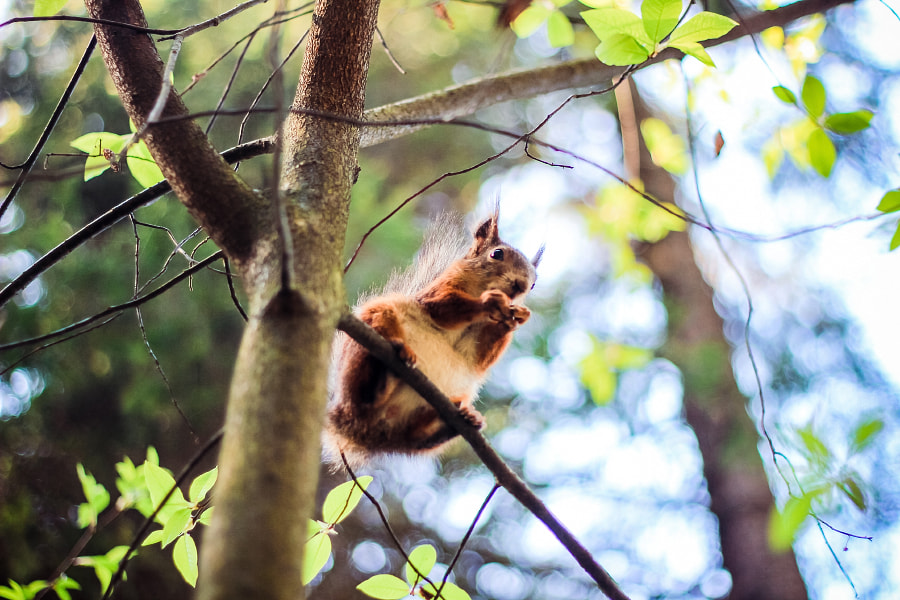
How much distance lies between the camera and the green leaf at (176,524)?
1708 millimetres

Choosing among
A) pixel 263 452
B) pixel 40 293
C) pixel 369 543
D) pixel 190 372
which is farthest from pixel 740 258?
pixel 263 452

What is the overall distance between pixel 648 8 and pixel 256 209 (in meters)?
1.01

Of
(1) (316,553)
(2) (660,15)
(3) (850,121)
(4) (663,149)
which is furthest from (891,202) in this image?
(4) (663,149)

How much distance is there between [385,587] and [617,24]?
59.1 inches

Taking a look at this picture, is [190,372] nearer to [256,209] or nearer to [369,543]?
[369,543]

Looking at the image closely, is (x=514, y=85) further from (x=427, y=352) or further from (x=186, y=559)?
(x=186, y=559)

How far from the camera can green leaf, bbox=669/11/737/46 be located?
157 centimetres

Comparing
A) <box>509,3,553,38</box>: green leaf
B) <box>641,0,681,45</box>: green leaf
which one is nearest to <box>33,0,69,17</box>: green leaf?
<box>641,0,681,45</box>: green leaf

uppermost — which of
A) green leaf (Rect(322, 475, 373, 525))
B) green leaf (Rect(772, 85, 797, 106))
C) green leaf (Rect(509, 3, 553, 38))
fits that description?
green leaf (Rect(509, 3, 553, 38))

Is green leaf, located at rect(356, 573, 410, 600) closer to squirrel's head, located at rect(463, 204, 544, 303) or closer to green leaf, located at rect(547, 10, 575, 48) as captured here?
squirrel's head, located at rect(463, 204, 544, 303)

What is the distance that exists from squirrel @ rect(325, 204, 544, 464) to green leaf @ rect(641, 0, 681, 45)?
104cm

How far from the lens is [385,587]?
1.68 meters

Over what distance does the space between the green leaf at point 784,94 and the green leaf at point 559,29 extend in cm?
101

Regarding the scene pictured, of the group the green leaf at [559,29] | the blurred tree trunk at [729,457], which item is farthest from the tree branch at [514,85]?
the blurred tree trunk at [729,457]
